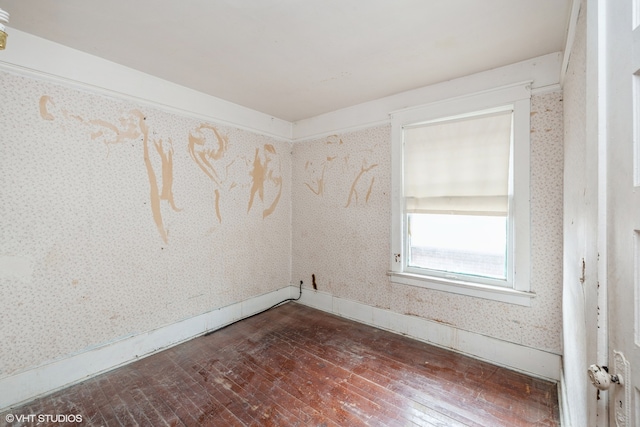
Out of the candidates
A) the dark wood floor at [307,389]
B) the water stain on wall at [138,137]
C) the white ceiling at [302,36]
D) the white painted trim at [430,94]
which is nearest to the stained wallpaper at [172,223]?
the water stain on wall at [138,137]

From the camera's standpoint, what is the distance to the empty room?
5.48 ft

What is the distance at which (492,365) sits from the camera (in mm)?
2262

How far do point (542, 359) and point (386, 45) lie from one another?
2773 mm

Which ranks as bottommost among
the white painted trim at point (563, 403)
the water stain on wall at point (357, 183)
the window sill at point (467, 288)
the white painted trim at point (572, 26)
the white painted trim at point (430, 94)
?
the white painted trim at point (563, 403)

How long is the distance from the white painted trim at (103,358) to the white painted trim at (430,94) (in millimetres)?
2511

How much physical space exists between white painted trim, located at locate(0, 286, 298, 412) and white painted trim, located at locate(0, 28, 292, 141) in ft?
7.02

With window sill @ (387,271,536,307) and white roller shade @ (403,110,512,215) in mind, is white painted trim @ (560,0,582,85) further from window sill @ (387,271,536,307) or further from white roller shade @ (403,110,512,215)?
window sill @ (387,271,536,307)

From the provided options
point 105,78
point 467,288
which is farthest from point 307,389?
point 105,78

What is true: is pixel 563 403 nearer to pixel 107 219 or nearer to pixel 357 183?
pixel 357 183

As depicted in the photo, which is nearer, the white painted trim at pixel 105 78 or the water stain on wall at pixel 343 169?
the white painted trim at pixel 105 78

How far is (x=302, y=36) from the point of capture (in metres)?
1.88

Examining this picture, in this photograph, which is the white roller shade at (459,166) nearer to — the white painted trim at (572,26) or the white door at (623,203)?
the white painted trim at (572,26)

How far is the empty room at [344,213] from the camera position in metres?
1.67

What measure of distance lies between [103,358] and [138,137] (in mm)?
1927
